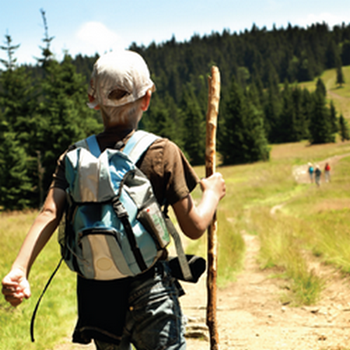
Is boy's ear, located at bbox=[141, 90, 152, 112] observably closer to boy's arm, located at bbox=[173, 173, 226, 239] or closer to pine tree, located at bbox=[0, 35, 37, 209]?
boy's arm, located at bbox=[173, 173, 226, 239]

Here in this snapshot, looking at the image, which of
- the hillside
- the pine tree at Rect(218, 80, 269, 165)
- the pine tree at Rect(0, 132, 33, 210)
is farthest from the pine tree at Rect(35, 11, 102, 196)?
the hillside

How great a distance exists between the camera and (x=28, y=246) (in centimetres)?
172

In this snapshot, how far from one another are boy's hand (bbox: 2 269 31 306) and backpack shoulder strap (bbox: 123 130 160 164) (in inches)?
25.2

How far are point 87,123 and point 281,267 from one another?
30015 millimetres

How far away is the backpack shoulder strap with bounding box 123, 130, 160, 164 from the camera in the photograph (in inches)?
69.6

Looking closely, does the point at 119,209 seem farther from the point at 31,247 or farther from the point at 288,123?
the point at 288,123

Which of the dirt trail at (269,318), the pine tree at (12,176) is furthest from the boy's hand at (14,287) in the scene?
the pine tree at (12,176)

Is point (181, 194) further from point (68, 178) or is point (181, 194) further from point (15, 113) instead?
point (15, 113)

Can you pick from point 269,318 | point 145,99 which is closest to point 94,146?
point 145,99

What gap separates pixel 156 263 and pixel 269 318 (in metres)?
3.78

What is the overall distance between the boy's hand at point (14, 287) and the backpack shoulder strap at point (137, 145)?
64cm

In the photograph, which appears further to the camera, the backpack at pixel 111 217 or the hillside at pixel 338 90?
the hillside at pixel 338 90

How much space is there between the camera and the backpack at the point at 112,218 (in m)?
1.66

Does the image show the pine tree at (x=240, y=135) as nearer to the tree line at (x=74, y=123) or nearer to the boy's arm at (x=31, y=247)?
the tree line at (x=74, y=123)
